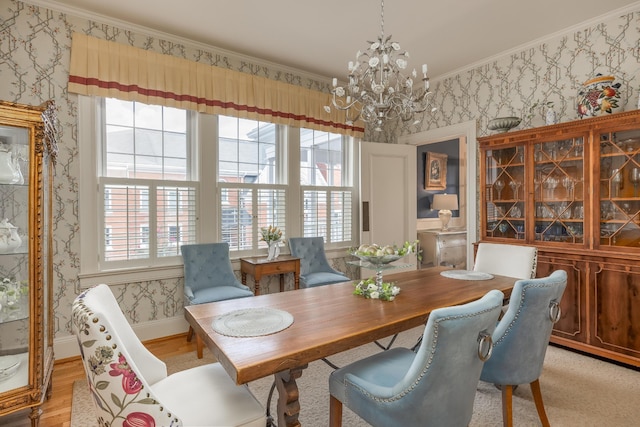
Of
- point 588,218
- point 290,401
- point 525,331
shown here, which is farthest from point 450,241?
point 290,401

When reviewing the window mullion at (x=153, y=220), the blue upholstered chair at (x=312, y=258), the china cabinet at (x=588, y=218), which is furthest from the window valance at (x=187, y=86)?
the china cabinet at (x=588, y=218)

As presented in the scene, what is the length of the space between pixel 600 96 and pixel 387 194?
7.62 ft

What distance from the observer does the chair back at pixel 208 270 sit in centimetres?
314

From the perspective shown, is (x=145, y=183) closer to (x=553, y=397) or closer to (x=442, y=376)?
(x=442, y=376)

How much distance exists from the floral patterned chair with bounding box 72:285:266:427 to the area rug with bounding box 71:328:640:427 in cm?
81

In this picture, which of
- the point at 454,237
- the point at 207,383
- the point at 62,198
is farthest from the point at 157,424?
the point at 454,237

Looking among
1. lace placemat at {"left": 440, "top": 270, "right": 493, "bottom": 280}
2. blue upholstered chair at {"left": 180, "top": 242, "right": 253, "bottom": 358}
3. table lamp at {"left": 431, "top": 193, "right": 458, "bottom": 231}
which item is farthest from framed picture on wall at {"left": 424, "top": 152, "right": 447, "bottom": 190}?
blue upholstered chair at {"left": 180, "top": 242, "right": 253, "bottom": 358}

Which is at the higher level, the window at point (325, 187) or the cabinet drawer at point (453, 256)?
the window at point (325, 187)

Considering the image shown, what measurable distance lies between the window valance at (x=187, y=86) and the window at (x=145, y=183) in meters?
0.18

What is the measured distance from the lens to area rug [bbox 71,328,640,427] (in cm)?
200

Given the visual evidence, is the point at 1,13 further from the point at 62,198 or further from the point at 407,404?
the point at 407,404

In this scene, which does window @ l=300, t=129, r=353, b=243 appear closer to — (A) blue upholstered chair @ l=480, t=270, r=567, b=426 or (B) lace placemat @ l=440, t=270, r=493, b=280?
(B) lace placemat @ l=440, t=270, r=493, b=280

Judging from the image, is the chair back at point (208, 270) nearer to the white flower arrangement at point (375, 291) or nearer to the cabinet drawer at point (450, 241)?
the white flower arrangement at point (375, 291)

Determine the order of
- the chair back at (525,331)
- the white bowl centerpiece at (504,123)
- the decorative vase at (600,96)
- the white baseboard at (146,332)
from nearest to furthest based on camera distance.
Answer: the chair back at (525,331), the decorative vase at (600,96), the white baseboard at (146,332), the white bowl centerpiece at (504,123)
